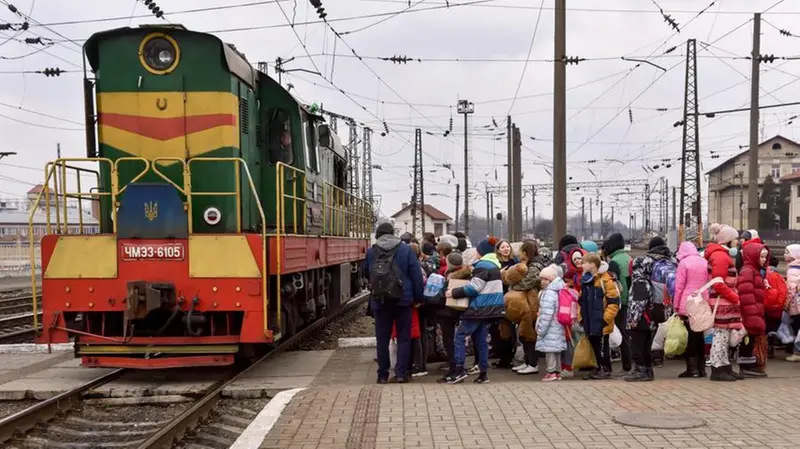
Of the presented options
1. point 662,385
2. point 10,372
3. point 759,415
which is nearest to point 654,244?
point 662,385

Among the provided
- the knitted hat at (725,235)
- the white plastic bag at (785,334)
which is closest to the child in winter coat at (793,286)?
the white plastic bag at (785,334)

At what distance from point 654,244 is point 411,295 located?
3.16 meters

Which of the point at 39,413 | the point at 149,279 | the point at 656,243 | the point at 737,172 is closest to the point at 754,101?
the point at 656,243

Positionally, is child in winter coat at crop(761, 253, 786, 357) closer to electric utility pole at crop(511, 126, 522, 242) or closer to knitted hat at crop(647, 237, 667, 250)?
knitted hat at crop(647, 237, 667, 250)

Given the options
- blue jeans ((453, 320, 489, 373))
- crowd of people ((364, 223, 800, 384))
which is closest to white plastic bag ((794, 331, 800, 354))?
crowd of people ((364, 223, 800, 384))

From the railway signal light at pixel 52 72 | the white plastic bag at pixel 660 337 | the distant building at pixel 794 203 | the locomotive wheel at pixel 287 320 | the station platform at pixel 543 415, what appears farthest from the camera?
the distant building at pixel 794 203

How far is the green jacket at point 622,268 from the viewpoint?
8.37m

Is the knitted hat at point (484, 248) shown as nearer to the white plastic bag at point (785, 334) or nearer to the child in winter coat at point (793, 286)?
the child in winter coat at point (793, 286)

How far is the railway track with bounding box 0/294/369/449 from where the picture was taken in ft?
20.8

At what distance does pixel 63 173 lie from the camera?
859 cm

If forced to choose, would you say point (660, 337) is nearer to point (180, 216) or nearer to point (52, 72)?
point (180, 216)

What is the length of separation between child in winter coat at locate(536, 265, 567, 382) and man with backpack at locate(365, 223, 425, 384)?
1.46 meters

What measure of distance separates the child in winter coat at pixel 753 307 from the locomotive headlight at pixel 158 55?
746cm

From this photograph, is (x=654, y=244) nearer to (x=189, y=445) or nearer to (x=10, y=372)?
(x=189, y=445)
